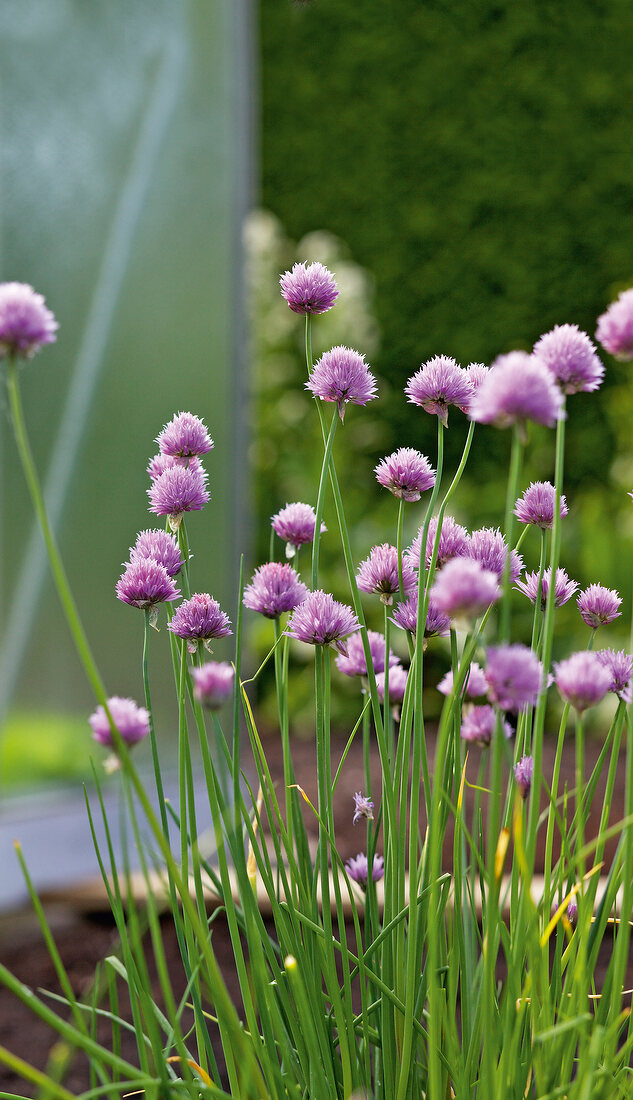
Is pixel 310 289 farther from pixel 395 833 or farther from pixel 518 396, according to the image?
pixel 395 833

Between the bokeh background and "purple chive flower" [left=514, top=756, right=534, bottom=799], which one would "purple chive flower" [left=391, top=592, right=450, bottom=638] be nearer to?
"purple chive flower" [left=514, top=756, right=534, bottom=799]

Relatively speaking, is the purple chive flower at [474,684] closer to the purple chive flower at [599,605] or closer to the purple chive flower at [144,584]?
the purple chive flower at [599,605]

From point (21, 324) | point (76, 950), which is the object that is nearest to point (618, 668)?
point (21, 324)

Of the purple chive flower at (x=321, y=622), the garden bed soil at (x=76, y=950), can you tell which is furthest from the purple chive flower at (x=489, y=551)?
the garden bed soil at (x=76, y=950)

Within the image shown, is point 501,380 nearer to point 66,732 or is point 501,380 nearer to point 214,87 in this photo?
point 66,732

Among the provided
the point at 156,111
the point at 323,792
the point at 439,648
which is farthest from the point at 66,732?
the point at 323,792

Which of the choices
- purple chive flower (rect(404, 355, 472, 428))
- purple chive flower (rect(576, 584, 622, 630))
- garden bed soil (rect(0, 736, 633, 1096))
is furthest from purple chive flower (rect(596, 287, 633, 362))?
garden bed soil (rect(0, 736, 633, 1096))
